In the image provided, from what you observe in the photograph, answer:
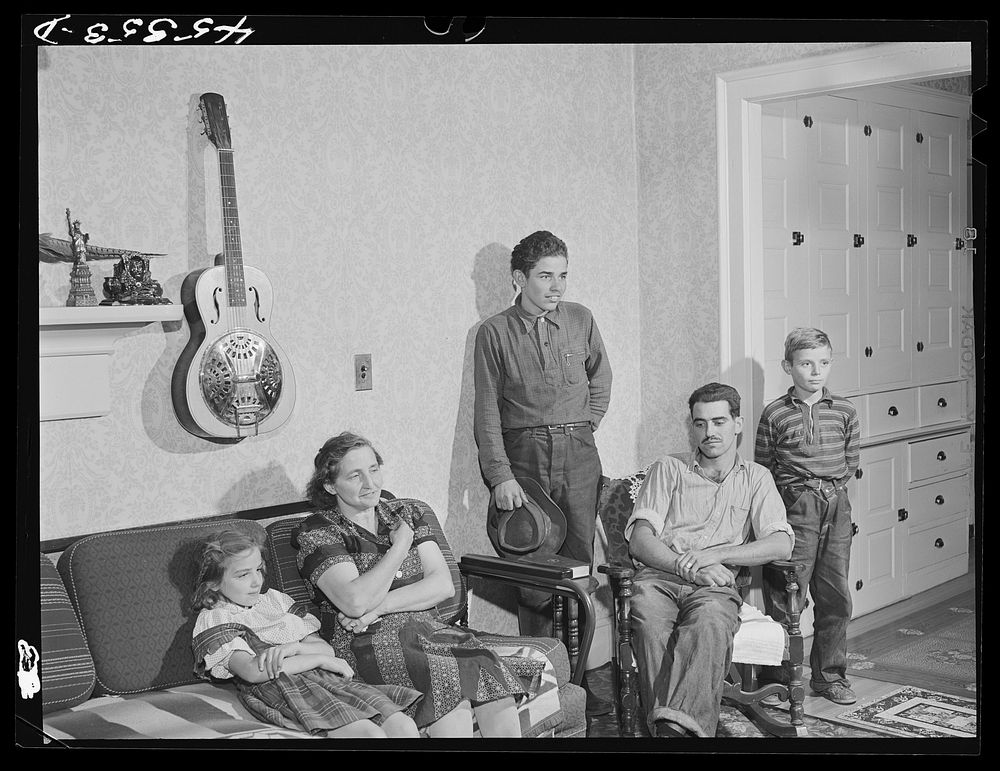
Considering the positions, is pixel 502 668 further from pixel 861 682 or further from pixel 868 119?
pixel 868 119

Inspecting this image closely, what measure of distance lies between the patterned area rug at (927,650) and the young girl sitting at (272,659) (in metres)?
1.75

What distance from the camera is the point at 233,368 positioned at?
9.21ft

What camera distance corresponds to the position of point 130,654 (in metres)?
2.58

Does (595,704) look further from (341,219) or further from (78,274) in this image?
(78,274)

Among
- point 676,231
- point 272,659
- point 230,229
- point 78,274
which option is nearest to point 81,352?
point 78,274

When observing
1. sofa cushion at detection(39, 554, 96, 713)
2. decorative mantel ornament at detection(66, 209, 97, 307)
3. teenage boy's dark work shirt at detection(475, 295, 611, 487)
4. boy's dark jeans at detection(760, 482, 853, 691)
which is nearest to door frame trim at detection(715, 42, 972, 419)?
boy's dark jeans at detection(760, 482, 853, 691)

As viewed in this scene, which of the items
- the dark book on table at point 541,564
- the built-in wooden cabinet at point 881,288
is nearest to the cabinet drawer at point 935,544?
the built-in wooden cabinet at point 881,288

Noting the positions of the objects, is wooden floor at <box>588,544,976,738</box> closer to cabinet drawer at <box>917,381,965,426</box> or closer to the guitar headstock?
cabinet drawer at <box>917,381,965,426</box>

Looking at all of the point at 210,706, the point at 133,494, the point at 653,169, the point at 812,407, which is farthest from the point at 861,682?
the point at 133,494

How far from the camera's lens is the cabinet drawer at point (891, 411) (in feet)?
13.0

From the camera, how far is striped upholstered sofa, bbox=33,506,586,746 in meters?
2.46

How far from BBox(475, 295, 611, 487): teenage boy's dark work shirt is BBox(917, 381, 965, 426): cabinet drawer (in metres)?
1.37

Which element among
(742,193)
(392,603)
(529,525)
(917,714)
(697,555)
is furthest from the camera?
→ (742,193)

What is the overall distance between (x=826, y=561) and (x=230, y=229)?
2040 millimetres
